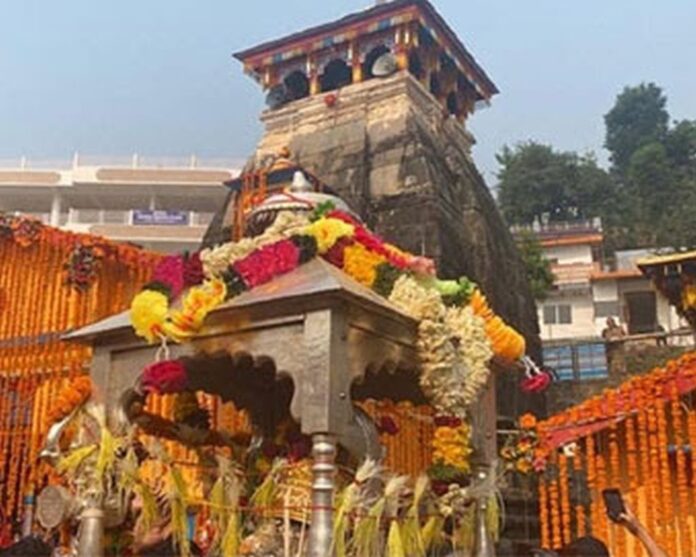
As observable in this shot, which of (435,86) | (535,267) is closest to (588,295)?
(535,267)

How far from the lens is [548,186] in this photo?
1645 inches

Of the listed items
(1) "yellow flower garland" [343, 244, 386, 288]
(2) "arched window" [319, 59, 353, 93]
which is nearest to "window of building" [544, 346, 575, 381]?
(2) "arched window" [319, 59, 353, 93]

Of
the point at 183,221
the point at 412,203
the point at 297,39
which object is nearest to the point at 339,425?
the point at 412,203

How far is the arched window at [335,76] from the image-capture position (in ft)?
71.0

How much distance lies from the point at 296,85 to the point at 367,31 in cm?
277

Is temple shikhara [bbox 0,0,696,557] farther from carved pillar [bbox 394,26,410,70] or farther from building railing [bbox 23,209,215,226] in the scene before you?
building railing [bbox 23,209,215,226]

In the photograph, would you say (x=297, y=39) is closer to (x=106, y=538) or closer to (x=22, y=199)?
(x=106, y=538)

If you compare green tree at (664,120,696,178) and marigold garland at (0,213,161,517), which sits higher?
green tree at (664,120,696,178)

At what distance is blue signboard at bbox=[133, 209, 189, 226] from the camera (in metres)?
43.8

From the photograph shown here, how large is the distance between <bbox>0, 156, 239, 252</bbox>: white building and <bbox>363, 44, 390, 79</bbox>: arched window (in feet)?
77.8

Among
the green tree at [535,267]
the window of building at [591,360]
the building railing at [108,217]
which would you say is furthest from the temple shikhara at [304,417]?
the building railing at [108,217]

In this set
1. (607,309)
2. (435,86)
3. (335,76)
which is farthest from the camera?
(607,309)

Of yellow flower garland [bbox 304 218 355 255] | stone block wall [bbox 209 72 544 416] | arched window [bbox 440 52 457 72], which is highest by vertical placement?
arched window [bbox 440 52 457 72]

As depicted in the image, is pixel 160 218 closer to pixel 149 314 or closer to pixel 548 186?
pixel 548 186
